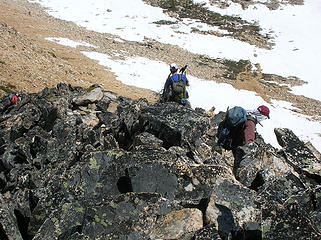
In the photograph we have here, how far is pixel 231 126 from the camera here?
8.85 meters

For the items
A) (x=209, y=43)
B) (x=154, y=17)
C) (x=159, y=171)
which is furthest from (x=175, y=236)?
(x=154, y=17)

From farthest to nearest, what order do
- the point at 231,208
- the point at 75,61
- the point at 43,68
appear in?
the point at 75,61 < the point at 43,68 < the point at 231,208

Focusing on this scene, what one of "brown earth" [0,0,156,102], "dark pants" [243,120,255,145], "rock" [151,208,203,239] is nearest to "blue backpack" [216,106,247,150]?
"dark pants" [243,120,255,145]

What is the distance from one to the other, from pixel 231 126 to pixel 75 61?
23996 millimetres

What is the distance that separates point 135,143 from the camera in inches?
295

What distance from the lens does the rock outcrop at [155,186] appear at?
4.35m

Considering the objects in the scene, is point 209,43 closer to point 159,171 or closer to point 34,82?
point 34,82

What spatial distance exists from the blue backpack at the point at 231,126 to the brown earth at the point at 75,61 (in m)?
12.8

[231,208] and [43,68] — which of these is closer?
[231,208]

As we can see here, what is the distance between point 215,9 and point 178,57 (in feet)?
103

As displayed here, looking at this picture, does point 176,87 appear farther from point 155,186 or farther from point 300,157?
point 155,186

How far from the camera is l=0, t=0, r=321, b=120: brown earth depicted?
2086 centimetres

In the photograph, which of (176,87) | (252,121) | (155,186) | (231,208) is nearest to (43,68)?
(176,87)

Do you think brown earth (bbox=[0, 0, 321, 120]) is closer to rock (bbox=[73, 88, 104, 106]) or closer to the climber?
rock (bbox=[73, 88, 104, 106])
